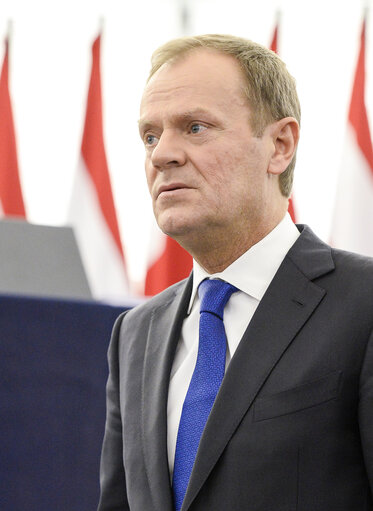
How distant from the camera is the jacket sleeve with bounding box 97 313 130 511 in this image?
4.54 feet

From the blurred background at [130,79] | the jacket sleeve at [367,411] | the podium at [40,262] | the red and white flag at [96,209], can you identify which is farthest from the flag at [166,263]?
the jacket sleeve at [367,411]

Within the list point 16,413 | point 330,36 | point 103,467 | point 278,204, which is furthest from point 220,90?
point 330,36

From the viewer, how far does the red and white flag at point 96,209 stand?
4426 mm

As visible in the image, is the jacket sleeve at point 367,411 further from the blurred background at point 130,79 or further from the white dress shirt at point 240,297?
the blurred background at point 130,79

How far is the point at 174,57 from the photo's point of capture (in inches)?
52.0

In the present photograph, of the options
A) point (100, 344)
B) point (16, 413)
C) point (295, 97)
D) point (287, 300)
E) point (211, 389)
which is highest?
point (295, 97)

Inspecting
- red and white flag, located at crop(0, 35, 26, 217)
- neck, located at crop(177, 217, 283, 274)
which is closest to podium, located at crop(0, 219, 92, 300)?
neck, located at crop(177, 217, 283, 274)

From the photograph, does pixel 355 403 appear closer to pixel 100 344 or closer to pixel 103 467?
pixel 103 467

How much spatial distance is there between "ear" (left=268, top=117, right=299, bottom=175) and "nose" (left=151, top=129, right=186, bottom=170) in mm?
171

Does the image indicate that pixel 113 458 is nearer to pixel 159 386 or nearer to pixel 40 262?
pixel 159 386

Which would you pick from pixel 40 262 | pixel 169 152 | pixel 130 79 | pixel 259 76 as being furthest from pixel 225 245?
pixel 130 79

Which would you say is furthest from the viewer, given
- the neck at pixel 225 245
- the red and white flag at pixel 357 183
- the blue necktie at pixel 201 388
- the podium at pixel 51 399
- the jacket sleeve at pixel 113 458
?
the red and white flag at pixel 357 183

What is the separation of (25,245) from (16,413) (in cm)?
59

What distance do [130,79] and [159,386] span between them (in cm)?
429
